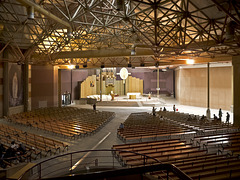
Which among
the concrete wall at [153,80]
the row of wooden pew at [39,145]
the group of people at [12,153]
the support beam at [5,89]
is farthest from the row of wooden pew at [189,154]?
the concrete wall at [153,80]

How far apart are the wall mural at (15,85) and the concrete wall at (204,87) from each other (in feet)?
87.7

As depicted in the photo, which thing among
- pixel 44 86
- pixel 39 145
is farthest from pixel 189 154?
pixel 44 86

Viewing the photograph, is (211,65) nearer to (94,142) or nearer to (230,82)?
(230,82)

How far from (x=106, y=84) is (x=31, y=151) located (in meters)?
36.7

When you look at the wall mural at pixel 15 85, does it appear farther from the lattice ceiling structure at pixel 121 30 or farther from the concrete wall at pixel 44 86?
the concrete wall at pixel 44 86

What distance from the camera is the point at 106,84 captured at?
152ft

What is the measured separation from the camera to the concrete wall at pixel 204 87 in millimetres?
28188

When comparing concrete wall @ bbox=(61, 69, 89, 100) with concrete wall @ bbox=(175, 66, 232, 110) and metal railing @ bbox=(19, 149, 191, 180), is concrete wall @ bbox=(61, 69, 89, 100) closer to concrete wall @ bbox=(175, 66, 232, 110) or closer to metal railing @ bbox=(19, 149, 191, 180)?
concrete wall @ bbox=(175, 66, 232, 110)

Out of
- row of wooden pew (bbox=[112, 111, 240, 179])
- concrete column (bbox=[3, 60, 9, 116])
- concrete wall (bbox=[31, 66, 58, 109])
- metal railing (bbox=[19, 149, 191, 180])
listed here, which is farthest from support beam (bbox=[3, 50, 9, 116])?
metal railing (bbox=[19, 149, 191, 180])

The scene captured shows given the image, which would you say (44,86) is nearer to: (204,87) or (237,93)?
(204,87)

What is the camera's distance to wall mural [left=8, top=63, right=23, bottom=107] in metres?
24.5

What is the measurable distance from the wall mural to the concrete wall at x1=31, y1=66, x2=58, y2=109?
108 inches

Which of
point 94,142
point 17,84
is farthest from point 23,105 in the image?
point 94,142

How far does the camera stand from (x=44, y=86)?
31.0 m
